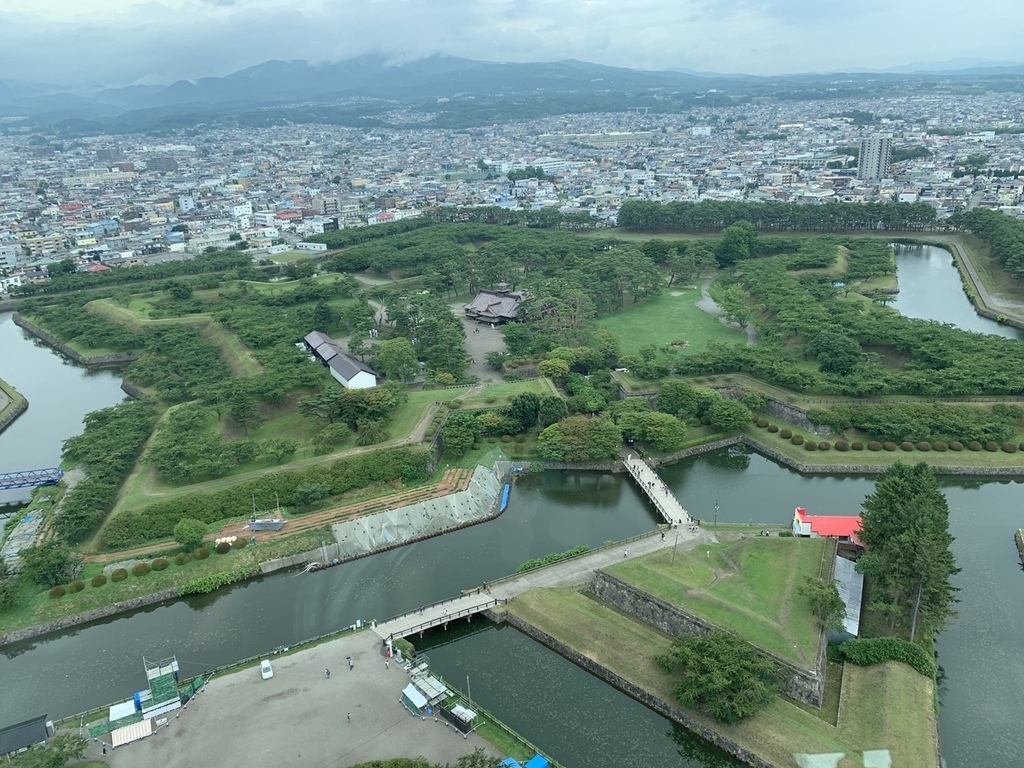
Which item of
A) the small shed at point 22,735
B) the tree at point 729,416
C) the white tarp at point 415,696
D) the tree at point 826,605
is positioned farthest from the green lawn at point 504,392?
the small shed at point 22,735

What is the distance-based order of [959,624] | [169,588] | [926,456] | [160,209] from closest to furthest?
[959,624]
[169,588]
[926,456]
[160,209]

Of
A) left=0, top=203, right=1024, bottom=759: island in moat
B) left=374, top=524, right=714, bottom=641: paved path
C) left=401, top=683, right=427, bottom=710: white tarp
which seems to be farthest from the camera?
left=0, top=203, right=1024, bottom=759: island in moat

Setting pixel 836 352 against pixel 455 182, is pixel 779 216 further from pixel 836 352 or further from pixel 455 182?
pixel 455 182

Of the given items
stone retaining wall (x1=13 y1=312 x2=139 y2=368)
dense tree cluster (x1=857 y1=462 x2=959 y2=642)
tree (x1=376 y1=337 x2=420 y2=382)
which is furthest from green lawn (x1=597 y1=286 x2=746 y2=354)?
stone retaining wall (x1=13 y1=312 x2=139 y2=368)

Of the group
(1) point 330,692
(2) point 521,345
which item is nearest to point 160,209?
(2) point 521,345

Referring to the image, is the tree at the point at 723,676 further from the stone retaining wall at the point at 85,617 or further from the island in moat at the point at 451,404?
the stone retaining wall at the point at 85,617

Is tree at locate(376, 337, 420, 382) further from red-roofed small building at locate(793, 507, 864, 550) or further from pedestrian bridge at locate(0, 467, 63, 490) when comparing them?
red-roofed small building at locate(793, 507, 864, 550)

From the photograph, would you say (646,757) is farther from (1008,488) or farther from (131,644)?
(1008,488)

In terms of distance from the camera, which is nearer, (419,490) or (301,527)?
(301,527)
